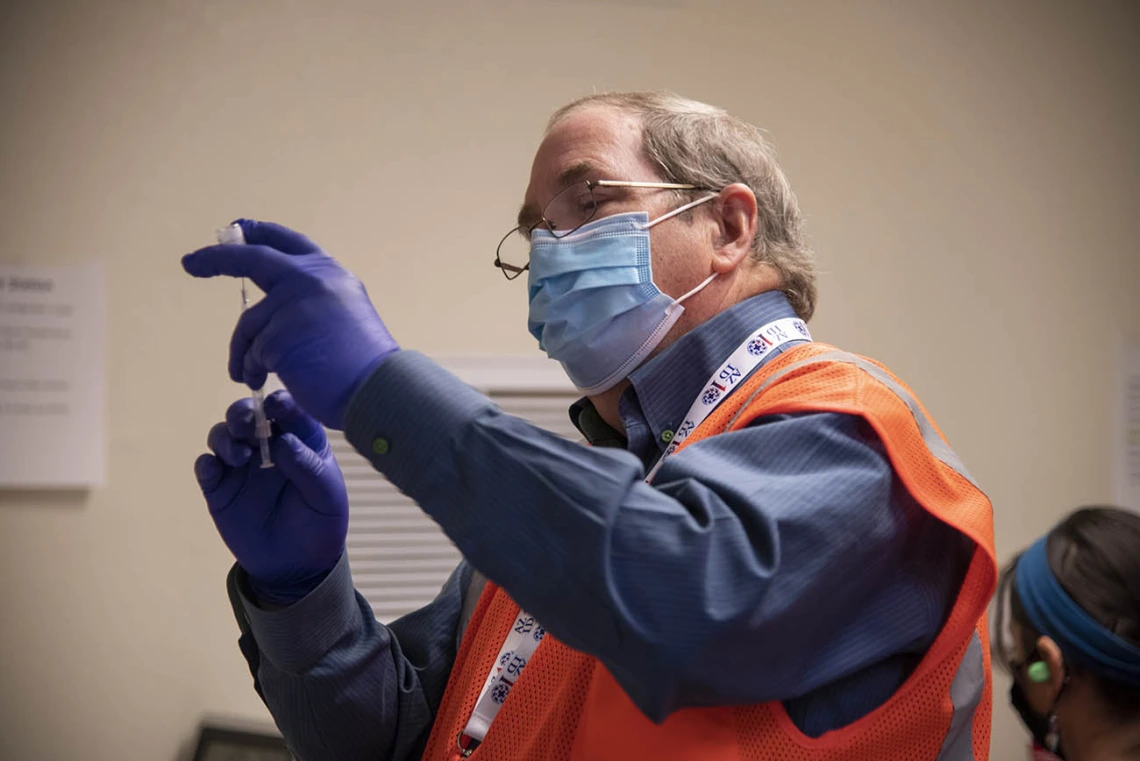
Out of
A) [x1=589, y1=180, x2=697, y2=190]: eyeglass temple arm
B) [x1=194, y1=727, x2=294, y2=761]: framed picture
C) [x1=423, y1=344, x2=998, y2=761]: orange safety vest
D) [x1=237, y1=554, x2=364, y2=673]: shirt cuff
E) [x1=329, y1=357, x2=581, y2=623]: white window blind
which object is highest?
[x1=589, y1=180, x2=697, y2=190]: eyeglass temple arm

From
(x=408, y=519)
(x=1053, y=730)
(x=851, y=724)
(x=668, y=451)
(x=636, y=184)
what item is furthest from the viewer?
(x=408, y=519)

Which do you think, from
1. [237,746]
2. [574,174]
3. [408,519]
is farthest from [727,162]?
[237,746]

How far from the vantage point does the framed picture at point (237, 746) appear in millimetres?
1818

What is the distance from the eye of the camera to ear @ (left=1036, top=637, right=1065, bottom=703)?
128 cm

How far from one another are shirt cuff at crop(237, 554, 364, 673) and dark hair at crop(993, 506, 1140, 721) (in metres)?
0.90

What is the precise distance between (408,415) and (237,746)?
1.37 m

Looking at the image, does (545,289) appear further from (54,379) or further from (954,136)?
(954,136)

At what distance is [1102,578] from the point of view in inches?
50.1

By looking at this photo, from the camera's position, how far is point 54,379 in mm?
1857

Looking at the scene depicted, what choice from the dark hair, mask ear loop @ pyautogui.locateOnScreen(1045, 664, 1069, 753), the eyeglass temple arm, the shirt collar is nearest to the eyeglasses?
the eyeglass temple arm

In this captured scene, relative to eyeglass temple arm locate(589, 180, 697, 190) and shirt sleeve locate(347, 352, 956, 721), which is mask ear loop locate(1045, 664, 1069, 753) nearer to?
shirt sleeve locate(347, 352, 956, 721)

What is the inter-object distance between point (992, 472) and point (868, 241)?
61 cm

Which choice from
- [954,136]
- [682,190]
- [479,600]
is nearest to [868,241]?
[954,136]

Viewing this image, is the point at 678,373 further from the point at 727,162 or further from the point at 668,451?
the point at 727,162
